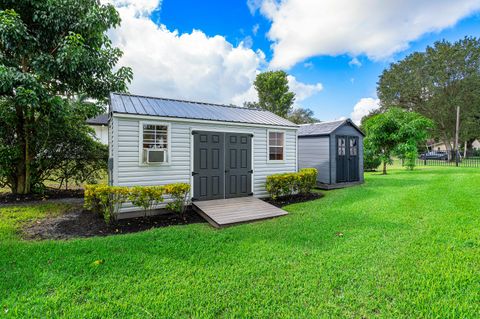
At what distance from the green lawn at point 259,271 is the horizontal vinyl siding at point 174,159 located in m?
1.68

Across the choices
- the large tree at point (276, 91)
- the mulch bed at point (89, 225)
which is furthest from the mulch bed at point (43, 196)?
the large tree at point (276, 91)

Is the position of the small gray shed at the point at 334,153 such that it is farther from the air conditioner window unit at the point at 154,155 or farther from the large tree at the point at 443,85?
the large tree at the point at 443,85

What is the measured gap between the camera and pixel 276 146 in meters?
8.06

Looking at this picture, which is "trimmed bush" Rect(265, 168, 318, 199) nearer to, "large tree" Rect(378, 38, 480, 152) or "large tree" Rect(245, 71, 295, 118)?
"large tree" Rect(245, 71, 295, 118)

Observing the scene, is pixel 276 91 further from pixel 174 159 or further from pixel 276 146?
pixel 174 159

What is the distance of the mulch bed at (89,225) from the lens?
4547 mm

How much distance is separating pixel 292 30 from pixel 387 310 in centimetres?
1076

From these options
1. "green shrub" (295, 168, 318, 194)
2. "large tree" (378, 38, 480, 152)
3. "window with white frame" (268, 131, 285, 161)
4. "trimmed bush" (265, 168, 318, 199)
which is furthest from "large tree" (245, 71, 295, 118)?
"trimmed bush" (265, 168, 318, 199)

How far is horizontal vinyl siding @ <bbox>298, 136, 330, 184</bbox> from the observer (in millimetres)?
9953

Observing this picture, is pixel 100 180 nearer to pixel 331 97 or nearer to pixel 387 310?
pixel 387 310

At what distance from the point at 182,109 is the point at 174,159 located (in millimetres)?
→ 1688

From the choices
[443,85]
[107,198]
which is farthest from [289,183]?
[443,85]

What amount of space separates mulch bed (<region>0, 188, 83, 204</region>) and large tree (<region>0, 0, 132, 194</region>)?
32 cm

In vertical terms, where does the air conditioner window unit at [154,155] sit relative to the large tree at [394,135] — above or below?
below
